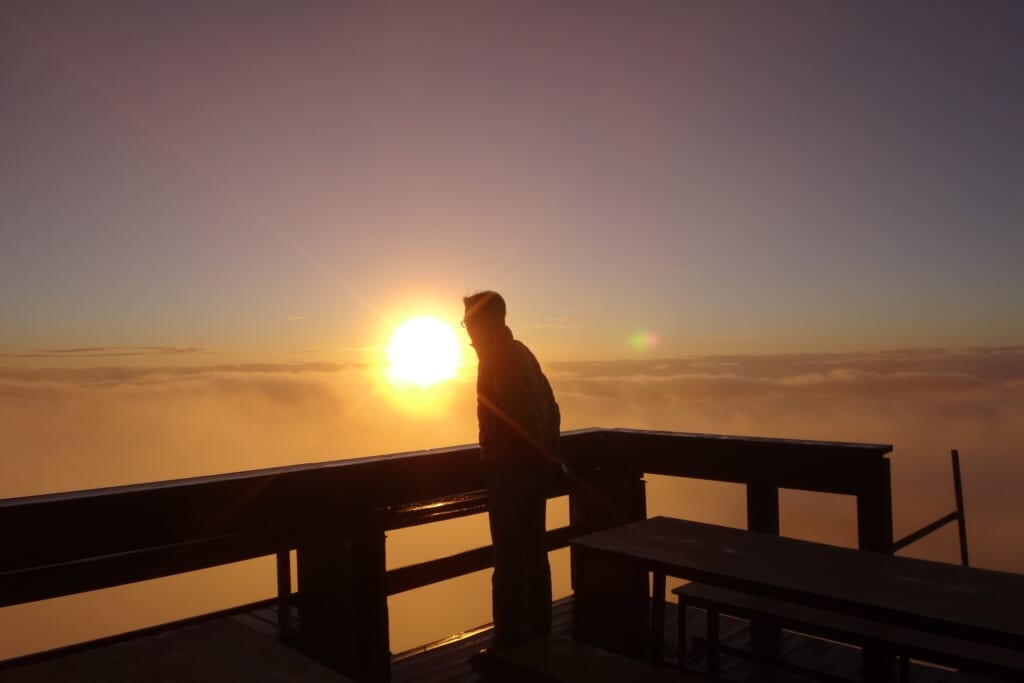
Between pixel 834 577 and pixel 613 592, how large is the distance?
1.73 metres

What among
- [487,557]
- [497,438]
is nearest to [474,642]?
[487,557]

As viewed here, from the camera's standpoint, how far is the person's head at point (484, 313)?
352 cm

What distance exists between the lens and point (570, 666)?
240 centimetres

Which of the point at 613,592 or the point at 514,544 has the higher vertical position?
the point at 514,544

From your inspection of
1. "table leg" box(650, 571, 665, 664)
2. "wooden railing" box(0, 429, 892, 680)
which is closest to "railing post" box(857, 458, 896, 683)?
"wooden railing" box(0, 429, 892, 680)

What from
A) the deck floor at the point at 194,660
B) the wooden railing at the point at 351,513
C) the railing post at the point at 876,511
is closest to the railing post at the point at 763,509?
the wooden railing at the point at 351,513

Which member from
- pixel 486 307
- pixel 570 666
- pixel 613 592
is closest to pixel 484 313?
pixel 486 307

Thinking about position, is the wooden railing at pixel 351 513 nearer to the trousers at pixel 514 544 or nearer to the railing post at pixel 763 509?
the railing post at pixel 763 509

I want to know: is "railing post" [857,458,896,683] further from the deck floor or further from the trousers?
the trousers

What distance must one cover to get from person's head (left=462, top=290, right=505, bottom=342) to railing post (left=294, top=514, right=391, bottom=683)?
1008 millimetres

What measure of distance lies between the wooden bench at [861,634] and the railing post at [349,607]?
1.42m

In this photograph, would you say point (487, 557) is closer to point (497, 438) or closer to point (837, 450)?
point (497, 438)

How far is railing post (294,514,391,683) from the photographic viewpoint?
326 cm

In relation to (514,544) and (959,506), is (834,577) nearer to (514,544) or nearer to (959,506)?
(514,544)
